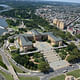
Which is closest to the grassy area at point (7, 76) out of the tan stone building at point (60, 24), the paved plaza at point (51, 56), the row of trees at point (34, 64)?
the row of trees at point (34, 64)

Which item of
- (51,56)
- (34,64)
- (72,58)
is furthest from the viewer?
(51,56)

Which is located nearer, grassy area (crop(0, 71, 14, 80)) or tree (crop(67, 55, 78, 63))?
grassy area (crop(0, 71, 14, 80))

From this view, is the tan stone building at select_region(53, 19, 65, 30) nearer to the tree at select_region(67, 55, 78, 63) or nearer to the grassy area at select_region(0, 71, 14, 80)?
the tree at select_region(67, 55, 78, 63)

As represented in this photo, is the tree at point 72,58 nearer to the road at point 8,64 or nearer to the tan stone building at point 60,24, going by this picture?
the road at point 8,64

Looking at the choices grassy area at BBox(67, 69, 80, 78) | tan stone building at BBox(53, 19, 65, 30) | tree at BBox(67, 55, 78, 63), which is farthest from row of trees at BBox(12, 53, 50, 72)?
tan stone building at BBox(53, 19, 65, 30)

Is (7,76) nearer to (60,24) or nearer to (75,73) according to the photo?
(75,73)

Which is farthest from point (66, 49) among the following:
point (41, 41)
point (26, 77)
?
point (26, 77)

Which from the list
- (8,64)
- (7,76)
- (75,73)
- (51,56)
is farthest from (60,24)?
(7,76)

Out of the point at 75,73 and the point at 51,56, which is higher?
the point at 51,56

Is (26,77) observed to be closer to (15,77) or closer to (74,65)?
(15,77)
